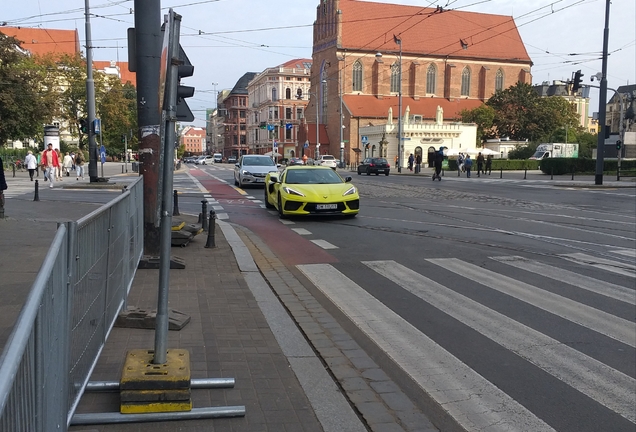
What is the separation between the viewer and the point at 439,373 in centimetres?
499

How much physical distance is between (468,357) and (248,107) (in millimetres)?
134168

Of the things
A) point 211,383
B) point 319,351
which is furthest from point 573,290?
point 211,383

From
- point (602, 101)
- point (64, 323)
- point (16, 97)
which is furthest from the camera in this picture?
point (16, 97)

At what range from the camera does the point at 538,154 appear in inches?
2672

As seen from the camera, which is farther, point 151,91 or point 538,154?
point 538,154

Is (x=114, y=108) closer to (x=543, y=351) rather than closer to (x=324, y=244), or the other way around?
(x=324, y=244)

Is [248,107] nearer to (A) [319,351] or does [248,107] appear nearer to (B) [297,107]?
(B) [297,107]

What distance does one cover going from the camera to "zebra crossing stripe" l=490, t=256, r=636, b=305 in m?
7.64

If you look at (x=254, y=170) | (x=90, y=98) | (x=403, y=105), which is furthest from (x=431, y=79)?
(x=90, y=98)

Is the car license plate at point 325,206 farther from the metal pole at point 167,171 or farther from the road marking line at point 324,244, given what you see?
the metal pole at point 167,171

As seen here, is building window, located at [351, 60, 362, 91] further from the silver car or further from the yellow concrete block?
the yellow concrete block

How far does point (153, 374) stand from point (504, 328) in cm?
368

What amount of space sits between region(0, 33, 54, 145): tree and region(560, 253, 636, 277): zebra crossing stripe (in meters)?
32.4

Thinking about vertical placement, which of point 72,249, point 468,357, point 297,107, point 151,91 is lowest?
point 468,357
